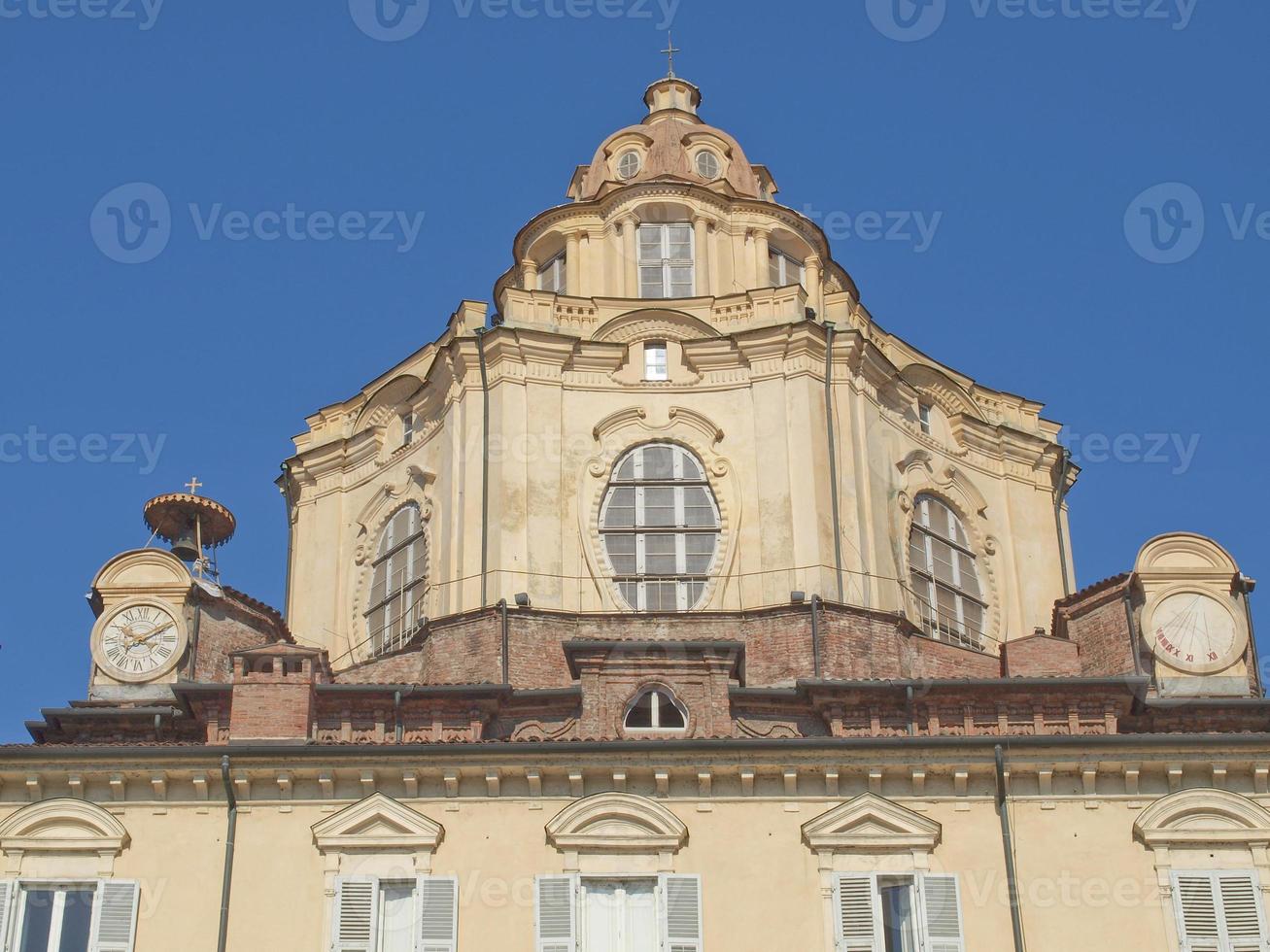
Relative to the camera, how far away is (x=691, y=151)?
5531 cm

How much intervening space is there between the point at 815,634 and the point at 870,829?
30.1 ft

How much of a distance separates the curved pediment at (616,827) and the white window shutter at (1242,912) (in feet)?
24.2

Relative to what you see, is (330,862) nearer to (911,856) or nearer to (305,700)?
(305,700)

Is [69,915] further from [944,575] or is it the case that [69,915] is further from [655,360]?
[944,575]

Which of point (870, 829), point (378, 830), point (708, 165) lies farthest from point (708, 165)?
point (378, 830)

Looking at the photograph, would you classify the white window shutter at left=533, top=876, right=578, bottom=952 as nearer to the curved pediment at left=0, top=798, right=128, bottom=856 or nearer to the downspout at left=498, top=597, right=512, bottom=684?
the curved pediment at left=0, top=798, right=128, bottom=856

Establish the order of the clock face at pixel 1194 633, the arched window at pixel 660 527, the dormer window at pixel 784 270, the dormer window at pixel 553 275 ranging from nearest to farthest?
1. the clock face at pixel 1194 633
2. the arched window at pixel 660 527
3. the dormer window at pixel 784 270
4. the dormer window at pixel 553 275

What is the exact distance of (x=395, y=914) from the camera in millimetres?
33406

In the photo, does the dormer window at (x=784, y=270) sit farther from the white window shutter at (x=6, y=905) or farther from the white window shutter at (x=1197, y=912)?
the white window shutter at (x=6, y=905)

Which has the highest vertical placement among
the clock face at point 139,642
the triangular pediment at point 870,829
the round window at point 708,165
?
the round window at point 708,165

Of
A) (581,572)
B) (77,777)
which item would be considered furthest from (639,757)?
(581,572)

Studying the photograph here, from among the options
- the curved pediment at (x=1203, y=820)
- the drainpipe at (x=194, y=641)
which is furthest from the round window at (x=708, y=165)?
the curved pediment at (x=1203, y=820)

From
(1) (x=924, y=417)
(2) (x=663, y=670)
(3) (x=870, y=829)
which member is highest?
(1) (x=924, y=417)

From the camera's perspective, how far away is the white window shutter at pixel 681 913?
1298 inches
